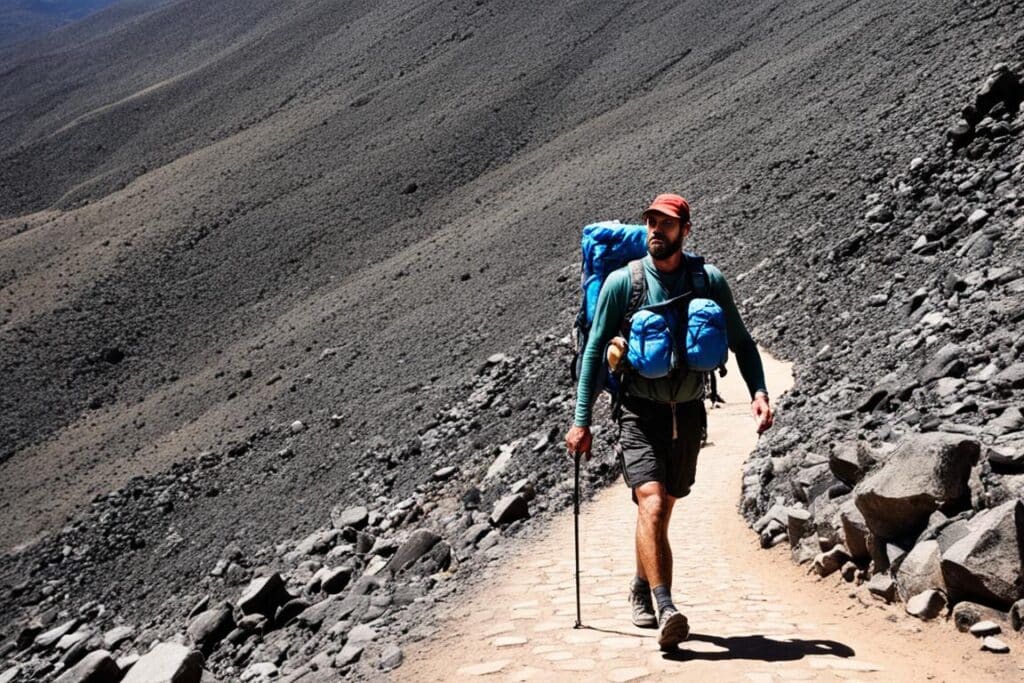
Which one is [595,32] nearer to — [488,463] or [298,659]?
[488,463]

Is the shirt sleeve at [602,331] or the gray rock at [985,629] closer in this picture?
the gray rock at [985,629]

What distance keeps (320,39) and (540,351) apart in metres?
49.8

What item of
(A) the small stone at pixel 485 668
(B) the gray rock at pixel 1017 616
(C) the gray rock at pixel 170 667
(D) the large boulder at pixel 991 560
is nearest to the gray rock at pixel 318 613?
(C) the gray rock at pixel 170 667

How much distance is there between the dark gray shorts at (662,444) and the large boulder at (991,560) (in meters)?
1.29

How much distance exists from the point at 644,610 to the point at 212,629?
5907 millimetres

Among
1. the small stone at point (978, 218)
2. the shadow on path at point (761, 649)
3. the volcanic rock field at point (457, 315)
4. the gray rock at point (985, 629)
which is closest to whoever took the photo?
the gray rock at point (985, 629)

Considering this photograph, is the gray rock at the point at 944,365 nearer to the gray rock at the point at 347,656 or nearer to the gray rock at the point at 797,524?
the gray rock at the point at 797,524

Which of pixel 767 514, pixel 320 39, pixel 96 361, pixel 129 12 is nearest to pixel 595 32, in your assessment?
pixel 320 39

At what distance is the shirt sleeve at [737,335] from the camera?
16.4 feet

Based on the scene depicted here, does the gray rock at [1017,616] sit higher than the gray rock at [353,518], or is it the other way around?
the gray rock at [1017,616]

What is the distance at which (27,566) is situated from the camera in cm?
1877

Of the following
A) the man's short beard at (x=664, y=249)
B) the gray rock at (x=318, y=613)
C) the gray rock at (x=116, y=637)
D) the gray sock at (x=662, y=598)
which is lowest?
the gray rock at (x=116, y=637)

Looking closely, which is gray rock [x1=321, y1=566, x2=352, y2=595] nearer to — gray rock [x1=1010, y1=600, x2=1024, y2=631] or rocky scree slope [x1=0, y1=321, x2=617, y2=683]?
rocky scree slope [x1=0, y1=321, x2=617, y2=683]

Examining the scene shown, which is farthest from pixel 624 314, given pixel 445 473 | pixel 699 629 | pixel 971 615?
pixel 445 473
